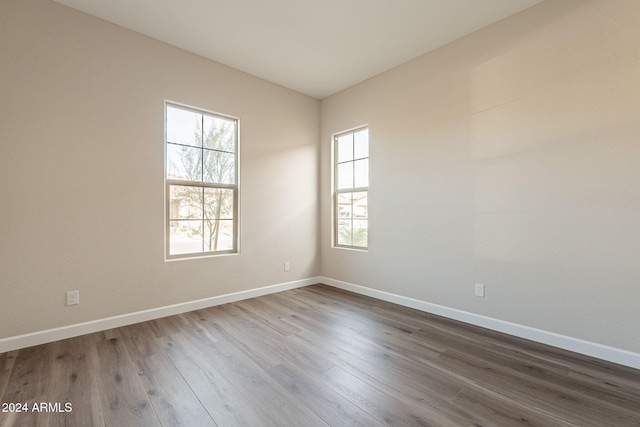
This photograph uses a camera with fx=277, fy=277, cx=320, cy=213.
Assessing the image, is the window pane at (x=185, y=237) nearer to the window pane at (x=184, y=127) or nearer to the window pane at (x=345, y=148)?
the window pane at (x=184, y=127)

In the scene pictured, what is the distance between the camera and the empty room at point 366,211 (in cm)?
181

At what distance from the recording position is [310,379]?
1.88 metres

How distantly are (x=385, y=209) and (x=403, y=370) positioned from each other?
2028 mm

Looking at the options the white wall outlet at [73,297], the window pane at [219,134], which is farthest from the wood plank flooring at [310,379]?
the window pane at [219,134]

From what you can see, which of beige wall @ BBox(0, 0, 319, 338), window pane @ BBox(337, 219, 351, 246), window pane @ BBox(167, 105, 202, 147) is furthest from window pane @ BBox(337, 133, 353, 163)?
window pane @ BBox(167, 105, 202, 147)

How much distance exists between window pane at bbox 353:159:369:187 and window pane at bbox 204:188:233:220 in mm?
1782

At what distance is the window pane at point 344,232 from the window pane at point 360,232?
0.37 ft

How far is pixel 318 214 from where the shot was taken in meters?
4.55

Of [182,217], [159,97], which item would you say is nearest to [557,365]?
[182,217]

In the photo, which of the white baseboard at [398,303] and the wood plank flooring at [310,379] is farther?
the white baseboard at [398,303]

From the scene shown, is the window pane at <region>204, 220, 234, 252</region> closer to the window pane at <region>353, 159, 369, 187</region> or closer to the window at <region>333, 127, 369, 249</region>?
the window at <region>333, 127, 369, 249</region>

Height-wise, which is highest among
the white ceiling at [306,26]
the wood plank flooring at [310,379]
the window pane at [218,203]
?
the white ceiling at [306,26]

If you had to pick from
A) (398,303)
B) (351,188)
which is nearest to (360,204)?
(351,188)

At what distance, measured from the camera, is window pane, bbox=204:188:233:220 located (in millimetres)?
3438
